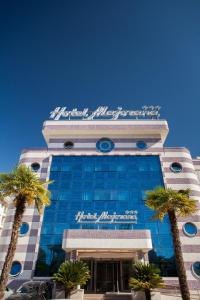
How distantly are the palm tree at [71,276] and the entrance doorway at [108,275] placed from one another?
530 centimetres

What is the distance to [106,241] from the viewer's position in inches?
1204

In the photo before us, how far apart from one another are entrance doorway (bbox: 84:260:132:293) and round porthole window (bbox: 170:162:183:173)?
55.5ft

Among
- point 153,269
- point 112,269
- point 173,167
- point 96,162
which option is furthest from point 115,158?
point 153,269

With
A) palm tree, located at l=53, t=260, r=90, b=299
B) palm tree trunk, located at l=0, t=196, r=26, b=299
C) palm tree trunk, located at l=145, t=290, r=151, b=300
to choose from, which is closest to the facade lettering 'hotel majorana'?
palm tree, located at l=53, t=260, r=90, b=299

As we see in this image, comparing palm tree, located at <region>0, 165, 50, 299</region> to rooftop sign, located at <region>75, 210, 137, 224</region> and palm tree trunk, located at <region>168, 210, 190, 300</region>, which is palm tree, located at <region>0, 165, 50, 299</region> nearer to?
rooftop sign, located at <region>75, 210, 137, 224</region>

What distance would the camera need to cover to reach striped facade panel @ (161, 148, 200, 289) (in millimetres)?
33375

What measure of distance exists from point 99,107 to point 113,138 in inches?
289

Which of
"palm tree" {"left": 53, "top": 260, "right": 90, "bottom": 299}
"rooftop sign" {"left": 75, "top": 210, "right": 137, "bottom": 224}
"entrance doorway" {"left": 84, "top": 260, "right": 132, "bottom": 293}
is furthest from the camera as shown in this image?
"rooftop sign" {"left": 75, "top": 210, "right": 137, "bottom": 224}

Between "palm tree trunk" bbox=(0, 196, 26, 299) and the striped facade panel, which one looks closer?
"palm tree trunk" bbox=(0, 196, 26, 299)

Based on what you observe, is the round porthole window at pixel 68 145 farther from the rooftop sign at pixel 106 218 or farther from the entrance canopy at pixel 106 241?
the entrance canopy at pixel 106 241

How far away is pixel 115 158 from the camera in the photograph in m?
42.9

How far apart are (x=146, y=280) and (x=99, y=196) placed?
15.5 m

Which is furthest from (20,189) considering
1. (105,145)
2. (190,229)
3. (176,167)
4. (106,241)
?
(176,167)

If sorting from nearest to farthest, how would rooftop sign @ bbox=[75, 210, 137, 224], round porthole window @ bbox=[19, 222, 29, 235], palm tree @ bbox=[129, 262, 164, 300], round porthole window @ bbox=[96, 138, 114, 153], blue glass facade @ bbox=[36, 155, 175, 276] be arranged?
palm tree @ bbox=[129, 262, 164, 300]
blue glass facade @ bbox=[36, 155, 175, 276]
rooftop sign @ bbox=[75, 210, 137, 224]
round porthole window @ bbox=[19, 222, 29, 235]
round porthole window @ bbox=[96, 138, 114, 153]
